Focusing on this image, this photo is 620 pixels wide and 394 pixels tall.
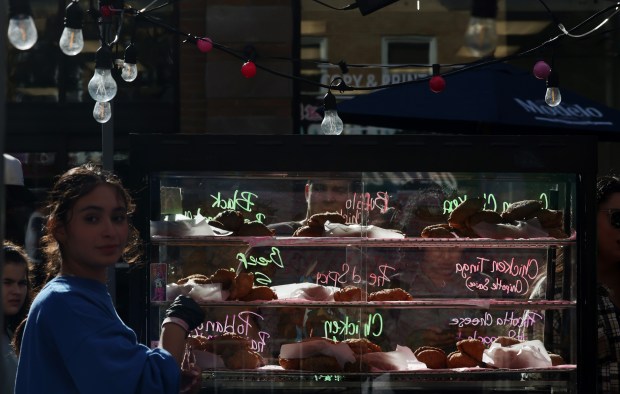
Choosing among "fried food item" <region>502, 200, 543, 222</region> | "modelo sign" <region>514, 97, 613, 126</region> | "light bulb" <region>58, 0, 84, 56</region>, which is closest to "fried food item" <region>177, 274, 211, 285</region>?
"light bulb" <region>58, 0, 84, 56</region>

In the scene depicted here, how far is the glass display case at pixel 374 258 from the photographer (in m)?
4.75

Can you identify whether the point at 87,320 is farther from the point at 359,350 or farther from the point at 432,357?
the point at 432,357

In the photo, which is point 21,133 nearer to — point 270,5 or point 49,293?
point 270,5

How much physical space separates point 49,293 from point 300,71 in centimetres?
608

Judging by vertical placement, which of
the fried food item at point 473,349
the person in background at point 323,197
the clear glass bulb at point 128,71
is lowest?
the fried food item at point 473,349

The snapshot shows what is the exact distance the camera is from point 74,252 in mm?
3297

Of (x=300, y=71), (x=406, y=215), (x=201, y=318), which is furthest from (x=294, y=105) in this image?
(x=201, y=318)

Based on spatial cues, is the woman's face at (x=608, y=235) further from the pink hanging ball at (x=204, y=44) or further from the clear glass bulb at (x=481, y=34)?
the clear glass bulb at (x=481, y=34)

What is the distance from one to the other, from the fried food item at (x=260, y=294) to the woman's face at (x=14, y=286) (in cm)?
95

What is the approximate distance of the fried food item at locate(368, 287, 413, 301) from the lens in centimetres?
491

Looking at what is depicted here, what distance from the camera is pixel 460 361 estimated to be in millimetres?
4895

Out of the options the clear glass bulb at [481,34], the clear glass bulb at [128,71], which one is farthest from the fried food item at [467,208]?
the clear glass bulb at [481,34]

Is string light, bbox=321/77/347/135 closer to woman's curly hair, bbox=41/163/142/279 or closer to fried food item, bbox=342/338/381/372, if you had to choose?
fried food item, bbox=342/338/381/372

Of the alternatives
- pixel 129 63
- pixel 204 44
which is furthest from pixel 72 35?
pixel 204 44
